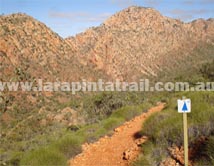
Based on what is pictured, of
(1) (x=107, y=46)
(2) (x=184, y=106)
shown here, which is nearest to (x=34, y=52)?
(1) (x=107, y=46)

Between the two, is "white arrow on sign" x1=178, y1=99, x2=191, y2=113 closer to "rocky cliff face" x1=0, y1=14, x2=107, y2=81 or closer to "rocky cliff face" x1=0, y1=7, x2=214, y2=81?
"rocky cliff face" x1=0, y1=7, x2=214, y2=81

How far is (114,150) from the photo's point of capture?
9.03 metres

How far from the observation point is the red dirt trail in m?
8.16

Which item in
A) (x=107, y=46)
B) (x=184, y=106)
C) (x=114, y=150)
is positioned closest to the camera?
(x=184, y=106)

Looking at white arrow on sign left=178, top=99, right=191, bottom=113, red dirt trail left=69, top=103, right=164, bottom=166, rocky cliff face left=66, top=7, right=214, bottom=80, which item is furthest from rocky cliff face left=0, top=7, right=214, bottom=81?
white arrow on sign left=178, top=99, right=191, bottom=113

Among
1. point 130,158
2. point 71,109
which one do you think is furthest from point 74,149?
point 71,109

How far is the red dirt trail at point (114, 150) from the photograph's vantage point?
8.16 metres

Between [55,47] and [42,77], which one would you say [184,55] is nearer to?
[55,47]

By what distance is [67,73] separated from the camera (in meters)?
45.3

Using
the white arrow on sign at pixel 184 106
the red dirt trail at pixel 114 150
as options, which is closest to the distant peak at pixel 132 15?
the red dirt trail at pixel 114 150

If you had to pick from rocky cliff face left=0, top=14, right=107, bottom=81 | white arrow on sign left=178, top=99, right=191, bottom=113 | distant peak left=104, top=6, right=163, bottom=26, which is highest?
distant peak left=104, top=6, right=163, bottom=26

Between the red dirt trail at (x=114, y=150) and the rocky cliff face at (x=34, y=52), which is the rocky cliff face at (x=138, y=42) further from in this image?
the red dirt trail at (x=114, y=150)

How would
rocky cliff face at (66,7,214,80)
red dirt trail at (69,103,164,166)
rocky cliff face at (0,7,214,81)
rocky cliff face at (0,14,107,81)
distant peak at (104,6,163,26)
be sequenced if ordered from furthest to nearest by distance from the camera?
distant peak at (104,6,163,26) → rocky cliff face at (66,7,214,80) → rocky cliff face at (0,7,214,81) → rocky cliff face at (0,14,107,81) → red dirt trail at (69,103,164,166)

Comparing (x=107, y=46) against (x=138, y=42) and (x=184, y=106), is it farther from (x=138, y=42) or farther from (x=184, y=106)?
(x=184, y=106)
